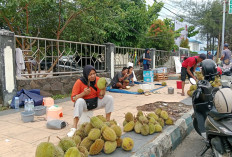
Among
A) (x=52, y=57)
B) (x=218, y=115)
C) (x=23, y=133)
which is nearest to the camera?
(x=218, y=115)

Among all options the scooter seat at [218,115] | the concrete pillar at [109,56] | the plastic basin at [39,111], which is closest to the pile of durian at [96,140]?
the scooter seat at [218,115]

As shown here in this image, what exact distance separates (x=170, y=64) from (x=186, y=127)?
14.3 metres

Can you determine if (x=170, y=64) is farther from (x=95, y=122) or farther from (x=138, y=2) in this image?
(x=95, y=122)

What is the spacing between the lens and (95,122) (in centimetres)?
282

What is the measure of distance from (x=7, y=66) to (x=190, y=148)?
→ 4.84 metres

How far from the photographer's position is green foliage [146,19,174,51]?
1688cm

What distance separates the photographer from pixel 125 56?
→ 37.7 ft

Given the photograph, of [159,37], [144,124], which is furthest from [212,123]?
[159,37]

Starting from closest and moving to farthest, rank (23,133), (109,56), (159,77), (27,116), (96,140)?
(96,140) → (23,133) → (27,116) → (109,56) → (159,77)

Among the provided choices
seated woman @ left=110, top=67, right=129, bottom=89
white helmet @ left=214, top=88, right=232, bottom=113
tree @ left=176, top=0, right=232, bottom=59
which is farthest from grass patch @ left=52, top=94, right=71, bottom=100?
tree @ left=176, top=0, right=232, bottom=59

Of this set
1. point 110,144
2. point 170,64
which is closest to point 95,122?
point 110,144

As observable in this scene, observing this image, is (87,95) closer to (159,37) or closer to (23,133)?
(23,133)

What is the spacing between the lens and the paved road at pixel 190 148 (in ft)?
11.1

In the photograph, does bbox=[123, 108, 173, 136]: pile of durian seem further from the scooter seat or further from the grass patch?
the grass patch
